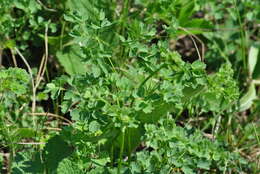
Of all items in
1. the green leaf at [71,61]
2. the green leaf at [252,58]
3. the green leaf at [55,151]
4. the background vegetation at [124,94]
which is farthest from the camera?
the green leaf at [252,58]

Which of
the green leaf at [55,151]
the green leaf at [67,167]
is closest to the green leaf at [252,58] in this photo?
the green leaf at [55,151]

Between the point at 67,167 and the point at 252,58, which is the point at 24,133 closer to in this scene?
the point at 67,167

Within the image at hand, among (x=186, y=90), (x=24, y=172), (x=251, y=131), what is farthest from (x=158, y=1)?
(x=24, y=172)

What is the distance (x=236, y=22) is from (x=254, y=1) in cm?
25

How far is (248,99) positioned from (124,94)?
124 centimetres

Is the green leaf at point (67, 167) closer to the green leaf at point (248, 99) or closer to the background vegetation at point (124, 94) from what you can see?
the background vegetation at point (124, 94)

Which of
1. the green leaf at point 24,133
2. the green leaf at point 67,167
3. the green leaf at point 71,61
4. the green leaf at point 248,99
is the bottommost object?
the green leaf at point 67,167

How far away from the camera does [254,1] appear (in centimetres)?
340

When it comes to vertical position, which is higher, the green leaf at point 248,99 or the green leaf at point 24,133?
the green leaf at point 248,99

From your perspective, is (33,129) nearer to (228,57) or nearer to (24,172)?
(24,172)

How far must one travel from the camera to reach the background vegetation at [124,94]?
7.23 ft

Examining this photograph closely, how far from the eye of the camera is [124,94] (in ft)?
6.97

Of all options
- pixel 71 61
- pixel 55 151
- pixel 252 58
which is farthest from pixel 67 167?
pixel 252 58

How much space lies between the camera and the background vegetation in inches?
86.8
